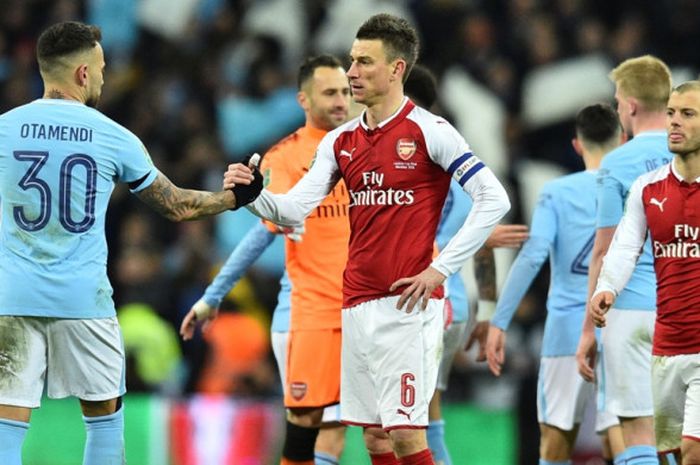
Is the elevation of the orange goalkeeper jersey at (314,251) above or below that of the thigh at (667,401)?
above

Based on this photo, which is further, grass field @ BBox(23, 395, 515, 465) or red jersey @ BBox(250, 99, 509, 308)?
grass field @ BBox(23, 395, 515, 465)

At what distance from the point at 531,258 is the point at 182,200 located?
90.7 inches

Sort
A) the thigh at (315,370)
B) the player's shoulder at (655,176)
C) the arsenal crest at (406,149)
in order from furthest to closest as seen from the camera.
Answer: the thigh at (315,370)
the player's shoulder at (655,176)
the arsenal crest at (406,149)

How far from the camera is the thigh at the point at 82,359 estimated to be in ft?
20.6

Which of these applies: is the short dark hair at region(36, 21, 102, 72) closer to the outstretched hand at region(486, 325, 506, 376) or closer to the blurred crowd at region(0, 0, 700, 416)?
the outstretched hand at region(486, 325, 506, 376)

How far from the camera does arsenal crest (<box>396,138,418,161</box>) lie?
6.38 meters

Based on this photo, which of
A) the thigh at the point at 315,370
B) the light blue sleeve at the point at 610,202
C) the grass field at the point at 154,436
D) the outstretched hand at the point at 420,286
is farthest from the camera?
the grass field at the point at 154,436

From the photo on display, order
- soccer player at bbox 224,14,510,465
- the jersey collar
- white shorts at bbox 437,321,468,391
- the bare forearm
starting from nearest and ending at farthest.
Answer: soccer player at bbox 224,14,510,465, the jersey collar, the bare forearm, white shorts at bbox 437,321,468,391

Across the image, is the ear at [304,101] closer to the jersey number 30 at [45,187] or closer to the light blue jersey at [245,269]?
the light blue jersey at [245,269]

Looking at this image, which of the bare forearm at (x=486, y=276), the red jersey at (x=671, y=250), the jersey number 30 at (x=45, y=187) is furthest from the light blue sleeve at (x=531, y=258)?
the jersey number 30 at (x=45, y=187)

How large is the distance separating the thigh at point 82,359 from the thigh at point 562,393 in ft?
9.02

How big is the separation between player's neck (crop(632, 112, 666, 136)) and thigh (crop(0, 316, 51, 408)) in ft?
10.5

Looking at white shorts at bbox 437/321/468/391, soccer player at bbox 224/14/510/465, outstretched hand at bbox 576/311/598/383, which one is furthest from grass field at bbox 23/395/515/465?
soccer player at bbox 224/14/510/465

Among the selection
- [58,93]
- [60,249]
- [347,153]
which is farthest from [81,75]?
[347,153]
